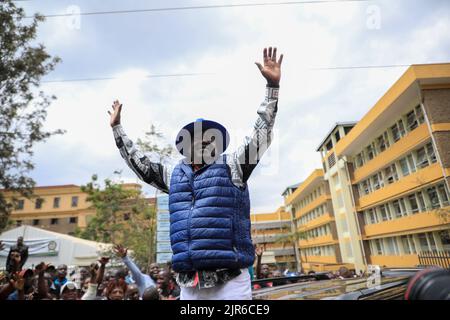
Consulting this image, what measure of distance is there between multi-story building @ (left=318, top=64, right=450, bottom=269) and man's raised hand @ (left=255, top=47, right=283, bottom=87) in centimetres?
1422

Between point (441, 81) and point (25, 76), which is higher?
point (441, 81)

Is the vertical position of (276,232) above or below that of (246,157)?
above

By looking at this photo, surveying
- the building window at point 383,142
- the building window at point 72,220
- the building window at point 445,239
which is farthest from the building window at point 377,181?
the building window at point 72,220

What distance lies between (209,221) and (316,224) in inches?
1286

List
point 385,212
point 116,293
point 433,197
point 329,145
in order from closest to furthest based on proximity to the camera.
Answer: point 116,293
point 433,197
point 385,212
point 329,145

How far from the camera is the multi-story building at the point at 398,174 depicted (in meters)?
13.2

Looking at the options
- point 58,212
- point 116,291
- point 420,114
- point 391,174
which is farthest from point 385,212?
point 58,212

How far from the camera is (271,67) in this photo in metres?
1.64

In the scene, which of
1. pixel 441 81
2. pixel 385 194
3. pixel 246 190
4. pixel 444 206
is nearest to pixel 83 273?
pixel 246 190

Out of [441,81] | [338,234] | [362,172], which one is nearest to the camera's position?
[441,81]

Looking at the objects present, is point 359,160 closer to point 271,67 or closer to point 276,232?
point 271,67
